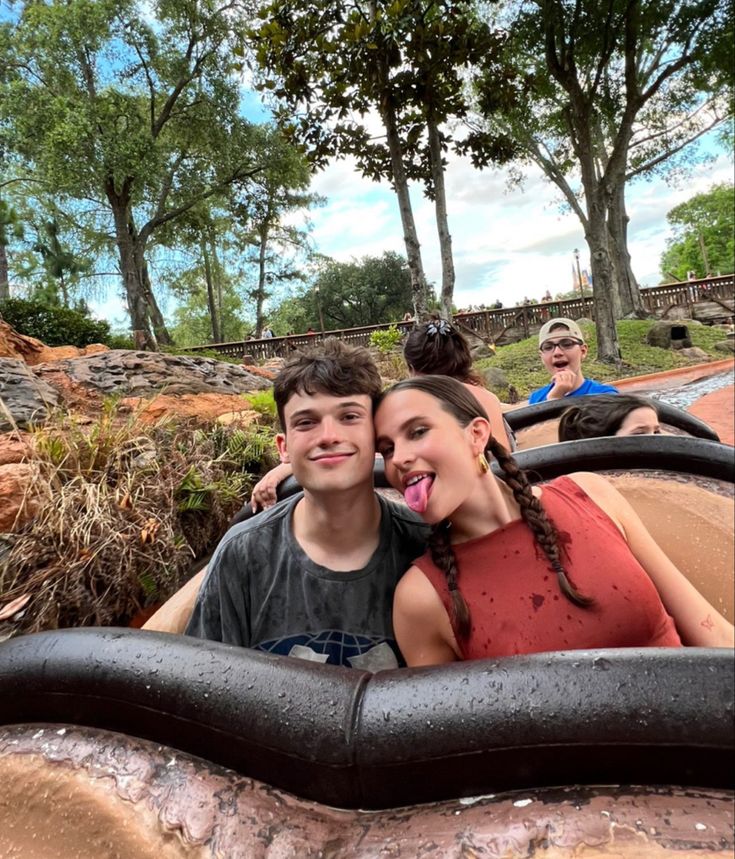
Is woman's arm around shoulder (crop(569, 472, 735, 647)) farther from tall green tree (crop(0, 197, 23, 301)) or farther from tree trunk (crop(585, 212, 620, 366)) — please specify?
tall green tree (crop(0, 197, 23, 301))

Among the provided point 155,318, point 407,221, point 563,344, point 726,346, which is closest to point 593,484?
point 563,344

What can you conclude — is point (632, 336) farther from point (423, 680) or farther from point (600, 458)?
point (423, 680)

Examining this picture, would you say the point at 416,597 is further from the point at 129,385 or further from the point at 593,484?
the point at 129,385

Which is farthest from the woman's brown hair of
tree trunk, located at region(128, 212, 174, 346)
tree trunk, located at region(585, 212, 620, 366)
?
tree trunk, located at region(128, 212, 174, 346)

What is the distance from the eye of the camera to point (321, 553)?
3.57ft

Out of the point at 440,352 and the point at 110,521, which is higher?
the point at 440,352

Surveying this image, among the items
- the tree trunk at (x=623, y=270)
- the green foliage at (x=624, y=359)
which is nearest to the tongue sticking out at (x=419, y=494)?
the green foliage at (x=624, y=359)

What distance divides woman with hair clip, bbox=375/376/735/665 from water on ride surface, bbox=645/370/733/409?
5927 mm

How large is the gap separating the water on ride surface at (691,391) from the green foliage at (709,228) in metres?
34.6

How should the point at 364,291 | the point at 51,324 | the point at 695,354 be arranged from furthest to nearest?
the point at 364,291 → the point at 695,354 → the point at 51,324

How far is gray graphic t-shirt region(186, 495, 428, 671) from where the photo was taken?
1.02m

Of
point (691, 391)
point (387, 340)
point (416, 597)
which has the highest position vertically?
point (387, 340)

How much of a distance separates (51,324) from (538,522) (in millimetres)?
11533

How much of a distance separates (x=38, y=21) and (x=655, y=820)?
17.2 meters
